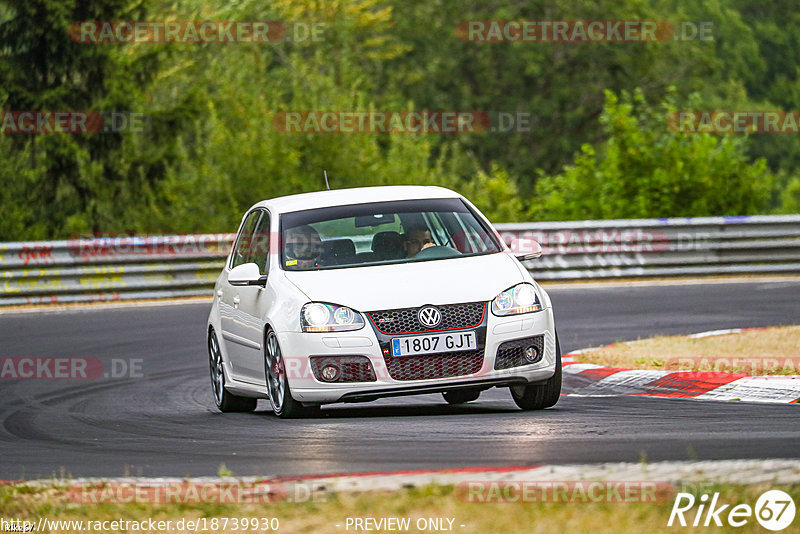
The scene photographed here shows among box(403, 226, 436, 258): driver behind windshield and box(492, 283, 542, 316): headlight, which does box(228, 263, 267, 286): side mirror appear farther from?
box(492, 283, 542, 316): headlight

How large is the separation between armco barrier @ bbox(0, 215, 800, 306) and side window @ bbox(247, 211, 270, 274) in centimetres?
1096

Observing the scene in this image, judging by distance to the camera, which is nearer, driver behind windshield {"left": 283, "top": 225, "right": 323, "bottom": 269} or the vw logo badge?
the vw logo badge

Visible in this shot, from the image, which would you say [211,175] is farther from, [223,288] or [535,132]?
[535,132]

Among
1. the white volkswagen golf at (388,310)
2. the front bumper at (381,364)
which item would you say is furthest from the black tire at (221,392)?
the front bumper at (381,364)

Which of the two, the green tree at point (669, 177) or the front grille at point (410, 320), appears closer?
the front grille at point (410, 320)

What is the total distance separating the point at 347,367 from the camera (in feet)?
30.4

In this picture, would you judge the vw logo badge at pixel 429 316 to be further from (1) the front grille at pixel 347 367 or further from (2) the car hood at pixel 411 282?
(1) the front grille at pixel 347 367

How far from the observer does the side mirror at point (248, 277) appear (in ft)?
33.6

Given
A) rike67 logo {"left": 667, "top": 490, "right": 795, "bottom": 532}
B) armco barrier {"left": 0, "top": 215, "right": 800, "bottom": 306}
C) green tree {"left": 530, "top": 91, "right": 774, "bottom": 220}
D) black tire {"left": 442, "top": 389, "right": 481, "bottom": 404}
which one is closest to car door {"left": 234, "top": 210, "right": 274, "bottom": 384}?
black tire {"left": 442, "top": 389, "right": 481, "bottom": 404}

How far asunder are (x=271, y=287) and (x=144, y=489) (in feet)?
11.6

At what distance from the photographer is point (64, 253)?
70.7ft

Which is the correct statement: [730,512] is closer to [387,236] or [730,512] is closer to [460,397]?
[387,236]

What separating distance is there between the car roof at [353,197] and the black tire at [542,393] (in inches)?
66.5

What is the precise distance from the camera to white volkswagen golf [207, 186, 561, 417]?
920 centimetres
